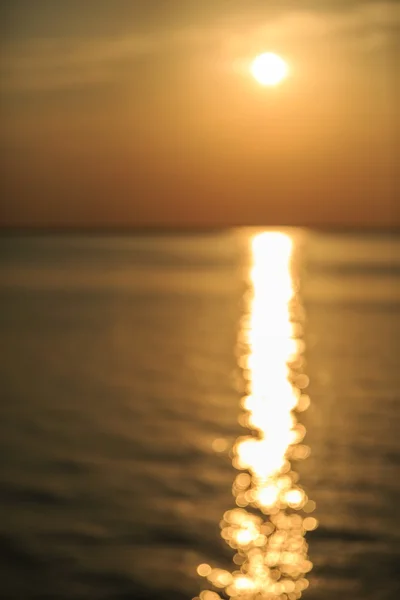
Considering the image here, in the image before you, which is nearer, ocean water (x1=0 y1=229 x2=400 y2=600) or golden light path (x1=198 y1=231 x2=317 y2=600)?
golden light path (x1=198 y1=231 x2=317 y2=600)

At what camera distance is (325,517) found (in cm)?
1301

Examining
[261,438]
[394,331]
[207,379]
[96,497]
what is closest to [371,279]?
[394,331]

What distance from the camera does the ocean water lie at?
11.0 m

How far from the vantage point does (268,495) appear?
1412 cm

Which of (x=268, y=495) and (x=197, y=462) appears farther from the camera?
(x=197, y=462)

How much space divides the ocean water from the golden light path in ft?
0.11

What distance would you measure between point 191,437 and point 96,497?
4.21 meters

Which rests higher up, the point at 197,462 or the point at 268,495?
the point at 197,462

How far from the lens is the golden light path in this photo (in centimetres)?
1074

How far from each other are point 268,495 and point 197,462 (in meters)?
1.85

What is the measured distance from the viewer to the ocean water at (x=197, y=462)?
10969mm

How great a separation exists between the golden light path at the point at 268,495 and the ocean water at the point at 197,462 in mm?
33

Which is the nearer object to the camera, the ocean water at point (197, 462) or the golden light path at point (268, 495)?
the golden light path at point (268, 495)

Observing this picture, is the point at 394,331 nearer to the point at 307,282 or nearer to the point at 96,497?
the point at 96,497
